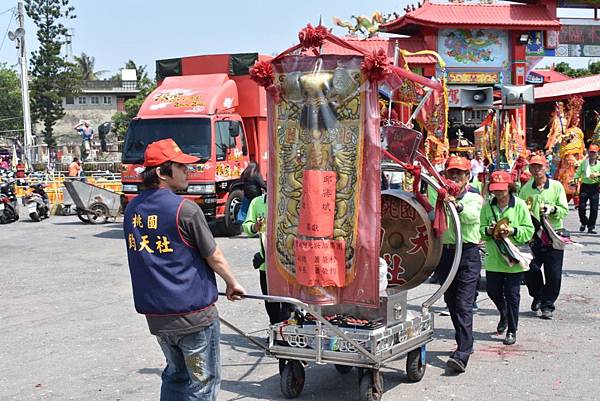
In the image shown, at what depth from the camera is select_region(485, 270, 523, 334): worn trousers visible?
768 centimetres

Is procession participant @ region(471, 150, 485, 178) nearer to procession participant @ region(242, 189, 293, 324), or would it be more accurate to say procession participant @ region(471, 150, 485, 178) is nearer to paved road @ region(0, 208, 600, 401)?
paved road @ region(0, 208, 600, 401)

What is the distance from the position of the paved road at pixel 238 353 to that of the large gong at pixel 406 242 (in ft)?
2.79

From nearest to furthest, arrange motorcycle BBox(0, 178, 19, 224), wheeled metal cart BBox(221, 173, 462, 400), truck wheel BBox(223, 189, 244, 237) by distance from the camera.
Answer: wheeled metal cart BBox(221, 173, 462, 400) < truck wheel BBox(223, 189, 244, 237) < motorcycle BBox(0, 178, 19, 224)

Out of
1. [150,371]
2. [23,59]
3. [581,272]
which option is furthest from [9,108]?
[150,371]

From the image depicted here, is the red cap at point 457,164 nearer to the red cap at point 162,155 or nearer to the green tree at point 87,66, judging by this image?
the red cap at point 162,155

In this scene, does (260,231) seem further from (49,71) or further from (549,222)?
(49,71)

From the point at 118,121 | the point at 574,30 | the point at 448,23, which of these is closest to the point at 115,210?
the point at 448,23

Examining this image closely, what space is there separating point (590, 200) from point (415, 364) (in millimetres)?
10496

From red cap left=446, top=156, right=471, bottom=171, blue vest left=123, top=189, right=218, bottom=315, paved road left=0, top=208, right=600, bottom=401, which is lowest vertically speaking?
paved road left=0, top=208, right=600, bottom=401

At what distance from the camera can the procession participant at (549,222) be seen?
873 centimetres

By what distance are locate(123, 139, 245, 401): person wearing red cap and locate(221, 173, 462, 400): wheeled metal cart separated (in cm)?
99

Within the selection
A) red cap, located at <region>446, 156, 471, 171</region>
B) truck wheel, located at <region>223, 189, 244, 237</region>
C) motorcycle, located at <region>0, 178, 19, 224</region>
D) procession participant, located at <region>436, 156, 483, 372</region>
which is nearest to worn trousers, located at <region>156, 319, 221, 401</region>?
procession participant, located at <region>436, 156, 483, 372</region>

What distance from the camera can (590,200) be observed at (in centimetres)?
1589

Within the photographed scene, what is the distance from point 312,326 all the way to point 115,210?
50.0 feet
